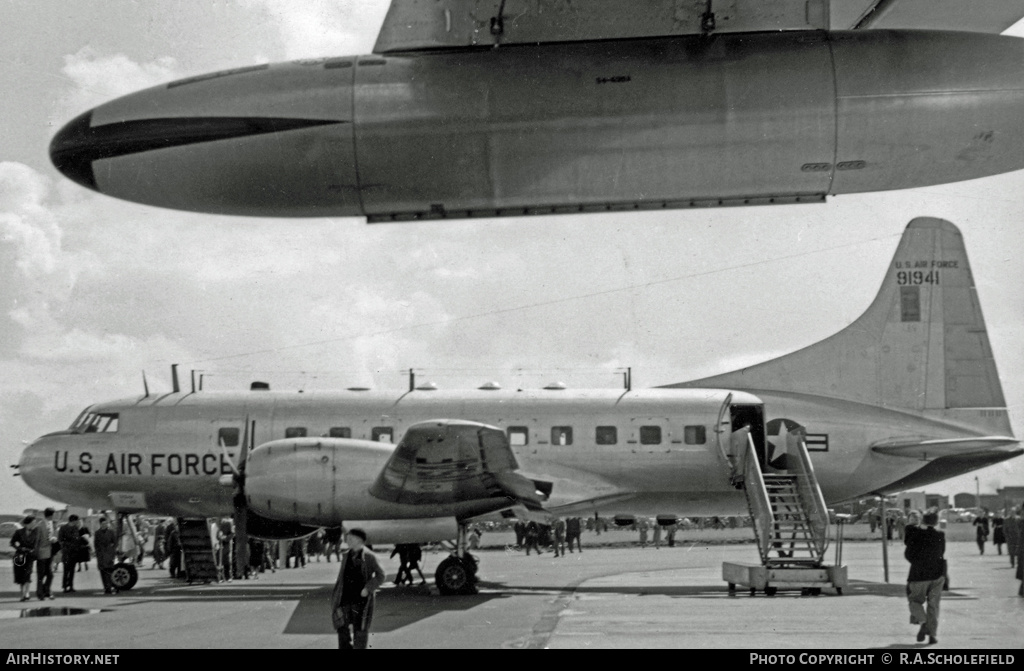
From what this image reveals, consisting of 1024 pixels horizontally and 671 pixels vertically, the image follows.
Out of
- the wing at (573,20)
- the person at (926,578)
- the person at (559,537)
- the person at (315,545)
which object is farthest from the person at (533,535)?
the wing at (573,20)

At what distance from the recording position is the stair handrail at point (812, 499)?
14477mm

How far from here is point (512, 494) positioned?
14438 mm

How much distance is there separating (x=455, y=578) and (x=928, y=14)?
1084 centimetres

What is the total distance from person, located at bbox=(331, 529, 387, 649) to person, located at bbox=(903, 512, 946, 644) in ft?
16.6

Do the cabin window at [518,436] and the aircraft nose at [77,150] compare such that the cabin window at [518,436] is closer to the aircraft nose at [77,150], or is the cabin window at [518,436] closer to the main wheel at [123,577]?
the main wheel at [123,577]

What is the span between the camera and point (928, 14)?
566 cm

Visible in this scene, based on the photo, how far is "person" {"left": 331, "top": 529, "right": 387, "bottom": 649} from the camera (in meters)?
7.63

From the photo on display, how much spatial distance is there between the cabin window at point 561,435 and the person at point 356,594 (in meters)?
9.03

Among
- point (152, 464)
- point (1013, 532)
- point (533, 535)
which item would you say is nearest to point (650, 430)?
point (1013, 532)

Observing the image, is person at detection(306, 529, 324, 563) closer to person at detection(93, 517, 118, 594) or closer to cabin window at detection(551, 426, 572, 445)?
person at detection(93, 517, 118, 594)

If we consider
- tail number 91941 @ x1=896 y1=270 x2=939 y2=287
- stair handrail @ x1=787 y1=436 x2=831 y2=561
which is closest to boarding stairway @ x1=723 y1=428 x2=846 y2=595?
stair handrail @ x1=787 y1=436 x2=831 y2=561

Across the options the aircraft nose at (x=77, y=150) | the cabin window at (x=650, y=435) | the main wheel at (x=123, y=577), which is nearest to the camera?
the aircraft nose at (x=77, y=150)

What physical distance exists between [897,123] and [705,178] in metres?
1.00

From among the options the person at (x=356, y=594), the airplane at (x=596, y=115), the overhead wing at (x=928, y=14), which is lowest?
the person at (x=356, y=594)
